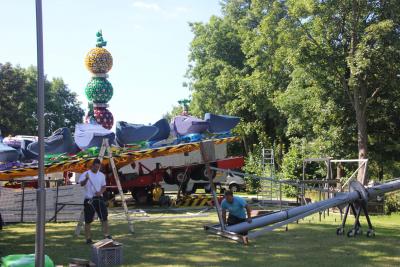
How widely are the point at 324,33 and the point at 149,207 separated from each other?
10888 millimetres

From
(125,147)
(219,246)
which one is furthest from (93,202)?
(125,147)

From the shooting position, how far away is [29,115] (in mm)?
57719

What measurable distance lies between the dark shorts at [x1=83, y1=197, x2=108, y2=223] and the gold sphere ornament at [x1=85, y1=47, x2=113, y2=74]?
1033 cm

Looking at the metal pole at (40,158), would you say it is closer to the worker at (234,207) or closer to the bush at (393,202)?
the worker at (234,207)

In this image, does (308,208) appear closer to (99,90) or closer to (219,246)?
(219,246)

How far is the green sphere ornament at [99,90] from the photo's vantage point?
2002 centimetres

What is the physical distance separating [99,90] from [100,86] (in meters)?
0.16

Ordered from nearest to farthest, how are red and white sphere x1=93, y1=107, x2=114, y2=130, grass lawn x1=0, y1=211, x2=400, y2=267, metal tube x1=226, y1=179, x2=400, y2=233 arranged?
grass lawn x1=0, y1=211, x2=400, y2=267
metal tube x1=226, y1=179, x2=400, y2=233
red and white sphere x1=93, y1=107, x2=114, y2=130

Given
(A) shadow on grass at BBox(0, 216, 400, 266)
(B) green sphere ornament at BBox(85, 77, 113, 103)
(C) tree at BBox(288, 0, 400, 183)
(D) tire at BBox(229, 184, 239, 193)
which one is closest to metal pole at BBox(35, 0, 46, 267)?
(A) shadow on grass at BBox(0, 216, 400, 266)

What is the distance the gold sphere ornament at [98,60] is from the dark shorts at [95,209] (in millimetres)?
10328

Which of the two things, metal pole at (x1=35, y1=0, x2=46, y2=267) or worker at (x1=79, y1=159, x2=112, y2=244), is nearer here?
metal pole at (x1=35, y1=0, x2=46, y2=267)

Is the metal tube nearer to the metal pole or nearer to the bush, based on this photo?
the metal pole

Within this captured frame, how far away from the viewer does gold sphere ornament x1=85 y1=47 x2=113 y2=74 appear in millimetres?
20062

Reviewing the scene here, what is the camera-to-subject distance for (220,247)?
1013 cm
